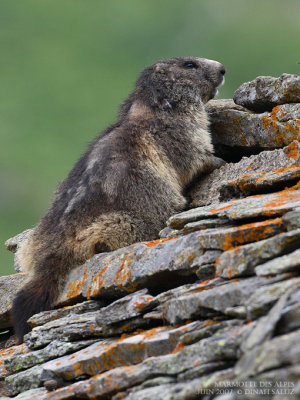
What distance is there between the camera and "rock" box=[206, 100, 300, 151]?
10250 mm

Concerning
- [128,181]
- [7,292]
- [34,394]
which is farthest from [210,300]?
[7,292]

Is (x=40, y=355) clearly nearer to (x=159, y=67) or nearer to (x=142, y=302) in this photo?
(x=142, y=302)

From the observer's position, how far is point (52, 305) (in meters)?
9.48

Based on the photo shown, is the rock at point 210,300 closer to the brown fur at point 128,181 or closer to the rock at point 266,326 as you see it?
the rock at point 266,326

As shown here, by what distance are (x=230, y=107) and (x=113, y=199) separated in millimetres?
2817

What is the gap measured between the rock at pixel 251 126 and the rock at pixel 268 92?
163 millimetres

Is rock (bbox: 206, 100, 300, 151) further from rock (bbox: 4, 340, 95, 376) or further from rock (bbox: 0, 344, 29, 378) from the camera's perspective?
rock (bbox: 0, 344, 29, 378)

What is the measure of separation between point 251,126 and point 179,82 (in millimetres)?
1575

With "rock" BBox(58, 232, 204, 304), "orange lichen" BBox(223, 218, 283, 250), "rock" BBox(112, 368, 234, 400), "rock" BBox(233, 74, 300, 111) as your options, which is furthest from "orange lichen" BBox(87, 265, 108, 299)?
"rock" BBox(233, 74, 300, 111)

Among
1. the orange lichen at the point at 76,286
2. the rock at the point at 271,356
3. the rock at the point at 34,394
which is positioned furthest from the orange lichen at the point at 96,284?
the rock at the point at 271,356

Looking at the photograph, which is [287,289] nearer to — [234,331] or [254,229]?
[234,331]

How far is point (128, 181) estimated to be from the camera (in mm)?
10227

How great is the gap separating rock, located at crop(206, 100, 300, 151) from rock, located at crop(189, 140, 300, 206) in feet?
1.47

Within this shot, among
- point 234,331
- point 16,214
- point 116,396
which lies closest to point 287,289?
point 234,331
